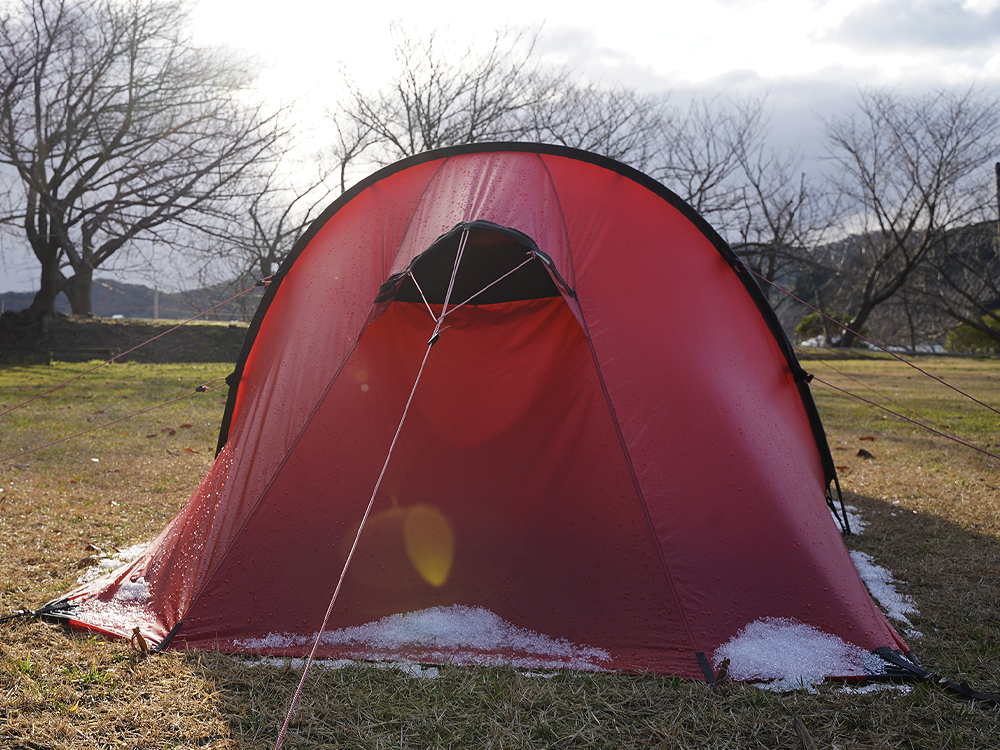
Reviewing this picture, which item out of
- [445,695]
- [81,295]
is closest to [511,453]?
[445,695]

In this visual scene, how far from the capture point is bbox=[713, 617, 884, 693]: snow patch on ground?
214cm

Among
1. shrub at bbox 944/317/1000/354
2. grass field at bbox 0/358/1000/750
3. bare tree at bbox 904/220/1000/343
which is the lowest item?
grass field at bbox 0/358/1000/750

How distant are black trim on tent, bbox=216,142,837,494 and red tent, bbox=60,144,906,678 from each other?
0.02 metres

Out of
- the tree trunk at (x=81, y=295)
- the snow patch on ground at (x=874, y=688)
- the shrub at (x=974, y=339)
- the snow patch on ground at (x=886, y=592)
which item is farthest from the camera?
the shrub at (x=974, y=339)

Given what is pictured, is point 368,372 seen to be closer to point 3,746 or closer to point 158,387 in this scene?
point 3,746

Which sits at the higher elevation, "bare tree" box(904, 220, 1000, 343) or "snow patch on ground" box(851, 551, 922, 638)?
"bare tree" box(904, 220, 1000, 343)

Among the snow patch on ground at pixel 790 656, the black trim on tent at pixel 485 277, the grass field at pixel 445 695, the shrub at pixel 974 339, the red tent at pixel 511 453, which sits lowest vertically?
the grass field at pixel 445 695

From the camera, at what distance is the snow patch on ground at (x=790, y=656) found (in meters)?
2.14

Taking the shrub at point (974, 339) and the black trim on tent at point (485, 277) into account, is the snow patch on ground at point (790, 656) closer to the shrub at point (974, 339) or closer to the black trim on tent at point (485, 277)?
the black trim on tent at point (485, 277)

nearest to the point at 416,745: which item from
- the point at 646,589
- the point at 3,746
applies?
the point at 646,589

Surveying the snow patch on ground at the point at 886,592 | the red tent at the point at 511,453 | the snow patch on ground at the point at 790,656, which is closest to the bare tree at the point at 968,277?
the snow patch on ground at the point at 886,592

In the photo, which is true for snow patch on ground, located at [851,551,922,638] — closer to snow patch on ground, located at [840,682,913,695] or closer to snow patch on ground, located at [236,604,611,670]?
snow patch on ground, located at [840,682,913,695]

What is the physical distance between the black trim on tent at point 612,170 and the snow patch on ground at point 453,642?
144cm

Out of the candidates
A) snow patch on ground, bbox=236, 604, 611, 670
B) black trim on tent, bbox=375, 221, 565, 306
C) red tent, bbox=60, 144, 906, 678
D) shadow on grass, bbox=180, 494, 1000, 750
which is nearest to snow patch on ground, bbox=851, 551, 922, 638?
shadow on grass, bbox=180, 494, 1000, 750
